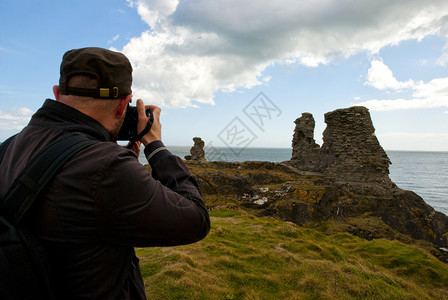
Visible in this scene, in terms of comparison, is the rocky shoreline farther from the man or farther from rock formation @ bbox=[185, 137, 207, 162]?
the man

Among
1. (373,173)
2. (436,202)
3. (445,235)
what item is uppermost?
(373,173)

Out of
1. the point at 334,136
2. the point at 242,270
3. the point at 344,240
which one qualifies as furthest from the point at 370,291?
the point at 334,136

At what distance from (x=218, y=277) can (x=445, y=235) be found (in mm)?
10397

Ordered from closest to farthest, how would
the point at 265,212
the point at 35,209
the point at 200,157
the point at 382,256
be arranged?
the point at 35,209, the point at 382,256, the point at 265,212, the point at 200,157

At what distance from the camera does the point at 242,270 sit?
531 cm

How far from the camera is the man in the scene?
1167mm

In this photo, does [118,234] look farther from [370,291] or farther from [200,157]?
[200,157]

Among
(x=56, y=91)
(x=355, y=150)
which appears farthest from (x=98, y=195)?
(x=355, y=150)

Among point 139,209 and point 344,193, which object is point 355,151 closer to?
point 344,193

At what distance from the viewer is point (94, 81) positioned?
1432mm

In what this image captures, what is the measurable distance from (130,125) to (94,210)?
2.30 ft

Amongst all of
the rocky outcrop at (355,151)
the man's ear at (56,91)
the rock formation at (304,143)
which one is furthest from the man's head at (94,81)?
the rock formation at (304,143)

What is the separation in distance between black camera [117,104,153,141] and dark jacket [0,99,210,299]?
0.27 meters

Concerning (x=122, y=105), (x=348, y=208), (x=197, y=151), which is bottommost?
(x=348, y=208)
